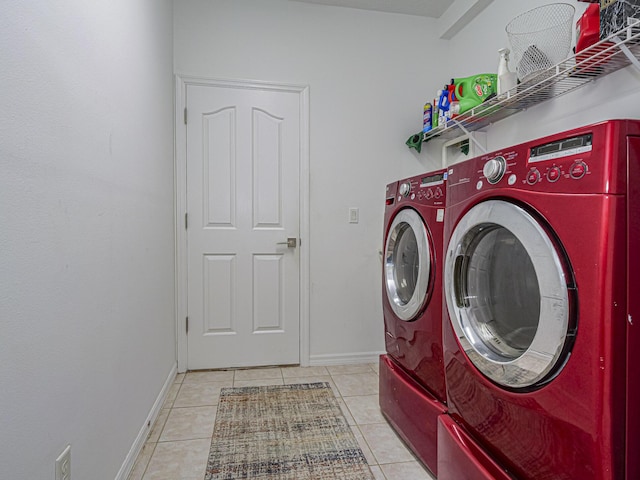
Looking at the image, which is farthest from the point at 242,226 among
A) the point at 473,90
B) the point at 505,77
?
the point at 505,77

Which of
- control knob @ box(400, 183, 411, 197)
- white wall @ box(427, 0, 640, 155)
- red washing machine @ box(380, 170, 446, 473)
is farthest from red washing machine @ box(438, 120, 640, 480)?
Answer: white wall @ box(427, 0, 640, 155)

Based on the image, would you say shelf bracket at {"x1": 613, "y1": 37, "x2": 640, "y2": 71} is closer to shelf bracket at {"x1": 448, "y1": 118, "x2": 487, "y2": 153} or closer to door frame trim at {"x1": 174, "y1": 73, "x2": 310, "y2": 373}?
shelf bracket at {"x1": 448, "y1": 118, "x2": 487, "y2": 153}

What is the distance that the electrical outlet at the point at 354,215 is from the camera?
2781mm

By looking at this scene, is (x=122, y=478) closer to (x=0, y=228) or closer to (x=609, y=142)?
(x=0, y=228)

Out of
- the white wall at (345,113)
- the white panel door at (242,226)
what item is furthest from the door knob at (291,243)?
the white wall at (345,113)

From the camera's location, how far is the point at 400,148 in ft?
9.33

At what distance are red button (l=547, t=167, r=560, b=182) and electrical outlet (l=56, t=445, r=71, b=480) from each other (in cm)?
143

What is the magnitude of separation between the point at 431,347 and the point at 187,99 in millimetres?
2207

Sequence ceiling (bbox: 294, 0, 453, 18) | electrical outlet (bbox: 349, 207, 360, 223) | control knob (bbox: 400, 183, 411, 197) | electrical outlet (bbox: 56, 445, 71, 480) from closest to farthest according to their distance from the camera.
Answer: electrical outlet (bbox: 56, 445, 71, 480) → control knob (bbox: 400, 183, 411, 197) → ceiling (bbox: 294, 0, 453, 18) → electrical outlet (bbox: 349, 207, 360, 223)

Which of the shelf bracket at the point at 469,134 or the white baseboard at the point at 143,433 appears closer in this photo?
the white baseboard at the point at 143,433

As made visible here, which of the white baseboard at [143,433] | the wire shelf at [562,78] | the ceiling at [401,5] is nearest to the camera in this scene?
the wire shelf at [562,78]

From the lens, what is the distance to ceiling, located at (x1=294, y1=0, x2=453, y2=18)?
2.65 meters

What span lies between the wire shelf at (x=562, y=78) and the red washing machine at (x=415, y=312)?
696 millimetres

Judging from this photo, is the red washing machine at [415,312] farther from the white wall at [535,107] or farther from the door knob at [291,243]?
the door knob at [291,243]
